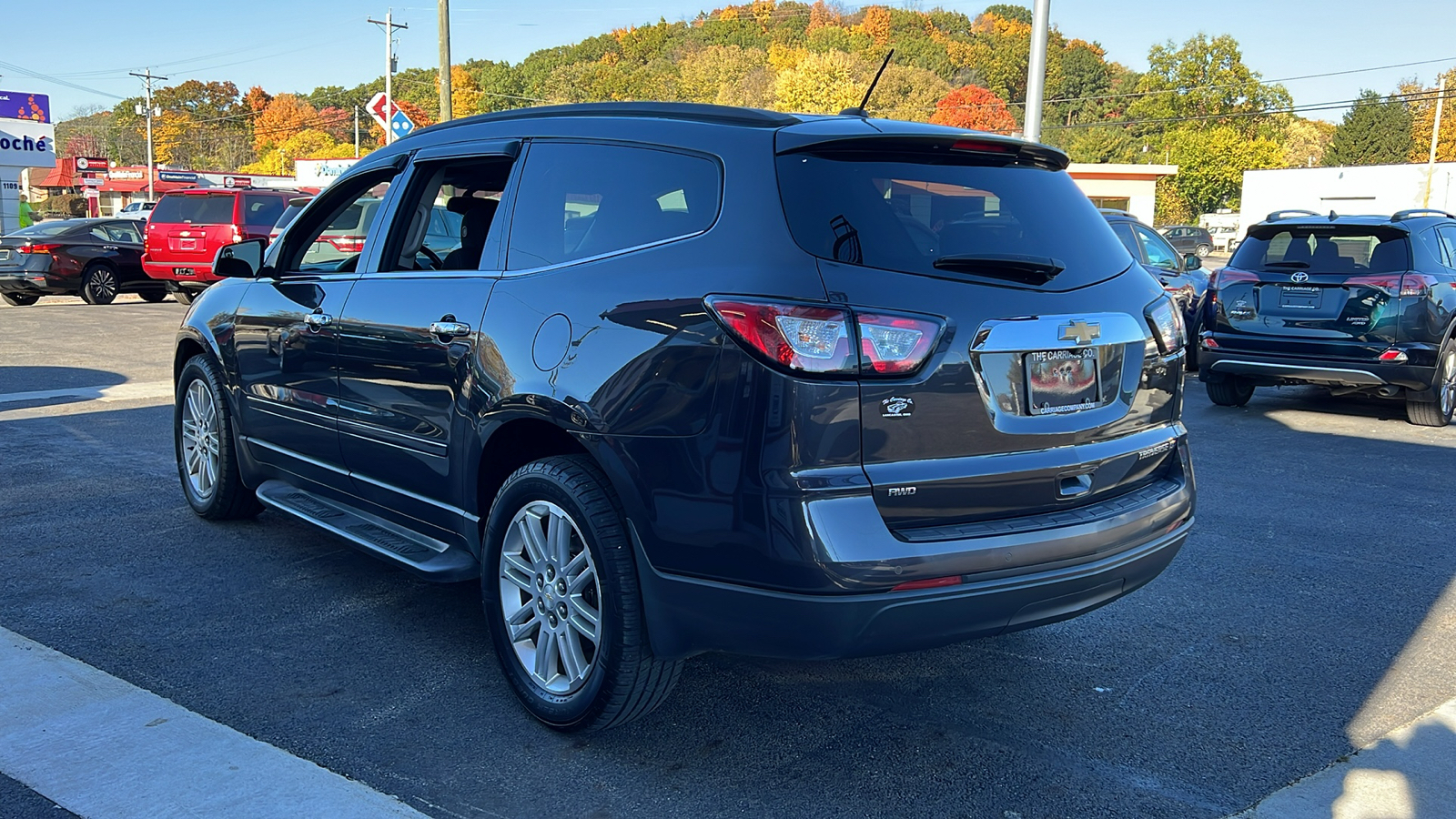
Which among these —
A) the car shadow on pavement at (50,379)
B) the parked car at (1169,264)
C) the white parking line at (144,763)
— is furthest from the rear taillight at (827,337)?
the car shadow on pavement at (50,379)

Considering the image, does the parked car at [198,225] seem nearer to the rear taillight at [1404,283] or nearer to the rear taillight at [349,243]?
the rear taillight at [349,243]

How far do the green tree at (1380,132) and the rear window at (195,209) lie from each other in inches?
3720

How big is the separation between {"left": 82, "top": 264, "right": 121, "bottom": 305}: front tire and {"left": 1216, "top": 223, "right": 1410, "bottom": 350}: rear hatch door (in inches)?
729

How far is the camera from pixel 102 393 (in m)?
9.72

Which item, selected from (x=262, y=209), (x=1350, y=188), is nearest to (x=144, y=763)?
(x=262, y=209)

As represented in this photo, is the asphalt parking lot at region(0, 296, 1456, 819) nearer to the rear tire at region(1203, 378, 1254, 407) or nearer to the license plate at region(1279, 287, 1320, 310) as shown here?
the license plate at region(1279, 287, 1320, 310)

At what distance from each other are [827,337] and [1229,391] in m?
8.75

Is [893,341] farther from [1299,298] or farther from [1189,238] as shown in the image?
[1189,238]

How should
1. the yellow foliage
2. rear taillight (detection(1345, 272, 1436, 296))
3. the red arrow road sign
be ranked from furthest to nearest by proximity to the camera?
the yellow foliage → the red arrow road sign → rear taillight (detection(1345, 272, 1436, 296))

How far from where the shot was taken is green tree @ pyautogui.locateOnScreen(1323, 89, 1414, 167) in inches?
3691

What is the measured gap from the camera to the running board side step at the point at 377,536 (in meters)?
3.91

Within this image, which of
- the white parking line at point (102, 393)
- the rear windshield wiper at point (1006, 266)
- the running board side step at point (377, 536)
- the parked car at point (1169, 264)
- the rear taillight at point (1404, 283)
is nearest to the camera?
the rear windshield wiper at point (1006, 266)

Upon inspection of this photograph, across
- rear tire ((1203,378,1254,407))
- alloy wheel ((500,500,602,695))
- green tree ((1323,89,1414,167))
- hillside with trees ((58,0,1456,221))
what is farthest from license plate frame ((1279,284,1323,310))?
green tree ((1323,89,1414,167))

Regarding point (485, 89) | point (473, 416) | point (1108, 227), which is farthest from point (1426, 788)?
point (485, 89)
